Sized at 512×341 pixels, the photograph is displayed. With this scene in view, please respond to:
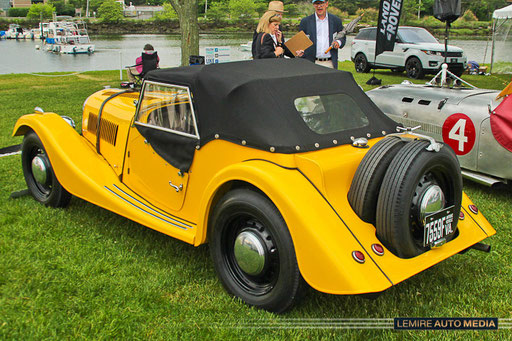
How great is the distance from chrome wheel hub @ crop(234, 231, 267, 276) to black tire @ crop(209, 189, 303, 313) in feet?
0.05

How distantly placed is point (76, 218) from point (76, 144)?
28.5 inches

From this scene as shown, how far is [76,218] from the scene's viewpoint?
451cm

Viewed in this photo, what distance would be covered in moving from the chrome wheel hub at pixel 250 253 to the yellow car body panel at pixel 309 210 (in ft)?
0.97

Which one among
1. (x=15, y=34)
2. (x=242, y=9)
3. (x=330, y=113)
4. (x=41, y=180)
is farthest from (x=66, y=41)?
(x=330, y=113)

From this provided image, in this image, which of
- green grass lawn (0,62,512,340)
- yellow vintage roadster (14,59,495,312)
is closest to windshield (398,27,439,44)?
green grass lawn (0,62,512,340)

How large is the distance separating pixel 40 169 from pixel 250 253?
2.74 m

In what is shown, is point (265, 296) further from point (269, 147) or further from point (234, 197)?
point (269, 147)

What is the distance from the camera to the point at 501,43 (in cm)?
1501

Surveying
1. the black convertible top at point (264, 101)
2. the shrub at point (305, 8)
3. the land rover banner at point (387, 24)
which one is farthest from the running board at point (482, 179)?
the land rover banner at point (387, 24)

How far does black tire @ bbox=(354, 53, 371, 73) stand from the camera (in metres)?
16.8

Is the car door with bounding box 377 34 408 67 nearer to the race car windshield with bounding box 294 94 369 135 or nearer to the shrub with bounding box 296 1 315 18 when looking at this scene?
the shrub with bounding box 296 1 315 18

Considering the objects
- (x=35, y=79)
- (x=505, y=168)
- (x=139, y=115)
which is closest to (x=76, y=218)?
(x=139, y=115)

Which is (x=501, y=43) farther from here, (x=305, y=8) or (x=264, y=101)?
(x=305, y=8)

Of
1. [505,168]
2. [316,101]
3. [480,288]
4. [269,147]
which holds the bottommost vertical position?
[480,288]
